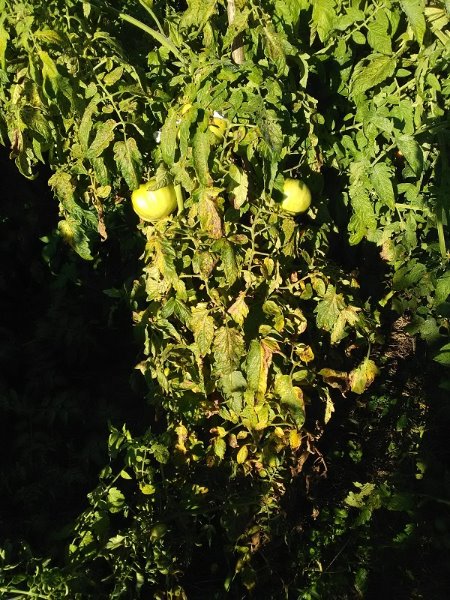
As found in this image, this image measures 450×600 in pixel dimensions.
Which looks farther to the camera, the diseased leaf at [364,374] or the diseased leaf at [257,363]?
the diseased leaf at [364,374]

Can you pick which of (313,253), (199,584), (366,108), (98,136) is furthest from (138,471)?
(366,108)

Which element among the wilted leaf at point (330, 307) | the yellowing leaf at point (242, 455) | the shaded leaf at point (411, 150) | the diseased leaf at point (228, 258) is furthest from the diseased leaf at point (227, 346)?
the shaded leaf at point (411, 150)

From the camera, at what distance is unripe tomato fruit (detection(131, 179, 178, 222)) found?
188cm

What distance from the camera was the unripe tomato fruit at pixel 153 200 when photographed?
188 cm

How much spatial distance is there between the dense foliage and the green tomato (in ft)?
0.10

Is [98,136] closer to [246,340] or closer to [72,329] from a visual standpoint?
[246,340]

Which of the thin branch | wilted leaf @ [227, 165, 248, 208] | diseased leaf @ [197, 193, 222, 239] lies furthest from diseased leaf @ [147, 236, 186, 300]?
the thin branch

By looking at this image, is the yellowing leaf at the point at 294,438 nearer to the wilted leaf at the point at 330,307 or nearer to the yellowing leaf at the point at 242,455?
the yellowing leaf at the point at 242,455

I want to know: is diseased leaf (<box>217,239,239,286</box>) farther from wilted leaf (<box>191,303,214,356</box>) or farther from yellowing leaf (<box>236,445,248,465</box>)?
yellowing leaf (<box>236,445,248,465</box>)

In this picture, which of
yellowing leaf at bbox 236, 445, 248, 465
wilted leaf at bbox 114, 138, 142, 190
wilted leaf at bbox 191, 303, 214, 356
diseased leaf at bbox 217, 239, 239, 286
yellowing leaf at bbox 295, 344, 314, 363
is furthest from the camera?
yellowing leaf at bbox 236, 445, 248, 465

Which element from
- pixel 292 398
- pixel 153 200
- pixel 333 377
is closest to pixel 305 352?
pixel 292 398

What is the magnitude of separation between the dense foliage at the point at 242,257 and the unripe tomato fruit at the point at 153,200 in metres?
0.05

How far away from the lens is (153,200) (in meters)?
1.88

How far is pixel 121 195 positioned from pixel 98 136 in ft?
2.55
